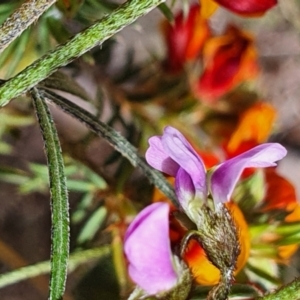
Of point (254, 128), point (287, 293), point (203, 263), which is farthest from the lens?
point (254, 128)

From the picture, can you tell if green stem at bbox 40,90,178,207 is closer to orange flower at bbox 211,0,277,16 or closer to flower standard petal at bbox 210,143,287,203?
flower standard petal at bbox 210,143,287,203

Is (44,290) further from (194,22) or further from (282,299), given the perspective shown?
(282,299)

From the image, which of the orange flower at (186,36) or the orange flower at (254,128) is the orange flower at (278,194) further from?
the orange flower at (186,36)

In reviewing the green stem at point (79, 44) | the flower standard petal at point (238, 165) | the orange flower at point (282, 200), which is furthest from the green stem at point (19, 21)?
the orange flower at point (282, 200)

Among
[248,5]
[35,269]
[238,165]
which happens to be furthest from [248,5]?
[35,269]

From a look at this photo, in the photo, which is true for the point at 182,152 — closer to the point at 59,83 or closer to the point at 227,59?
the point at 59,83

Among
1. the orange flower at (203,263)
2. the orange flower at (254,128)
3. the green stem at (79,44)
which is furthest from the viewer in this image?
the orange flower at (254,128)

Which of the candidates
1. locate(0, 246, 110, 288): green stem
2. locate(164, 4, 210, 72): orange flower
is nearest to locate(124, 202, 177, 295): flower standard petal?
locate(0, 246, 110, 288): green stem
